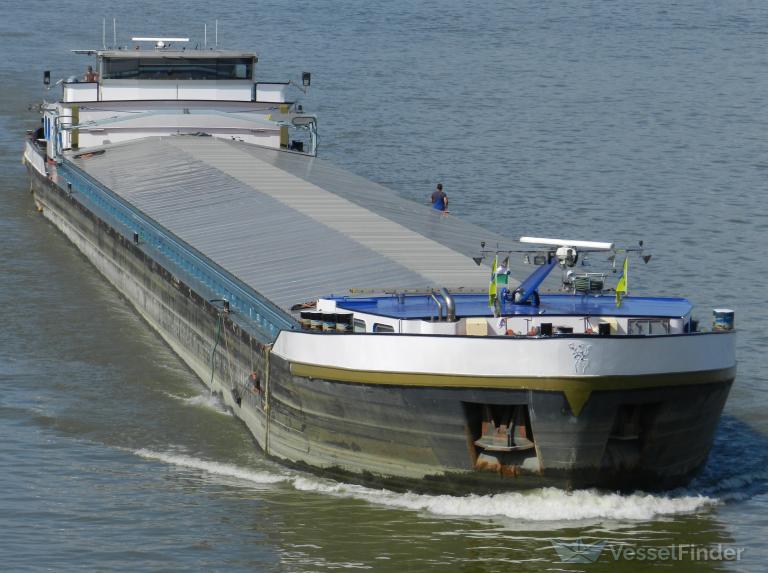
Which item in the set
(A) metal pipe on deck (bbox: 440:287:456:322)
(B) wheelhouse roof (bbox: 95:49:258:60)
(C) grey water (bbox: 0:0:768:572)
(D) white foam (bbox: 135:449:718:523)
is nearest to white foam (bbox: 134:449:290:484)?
(C) grey water (bbox: 0:0:768:572)

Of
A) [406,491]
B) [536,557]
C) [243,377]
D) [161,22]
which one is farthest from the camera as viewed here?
[161,22]

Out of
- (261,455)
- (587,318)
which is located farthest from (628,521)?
(261,455)

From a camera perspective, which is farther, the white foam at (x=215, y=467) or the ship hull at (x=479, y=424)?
the white foam at (x=215, y=467)

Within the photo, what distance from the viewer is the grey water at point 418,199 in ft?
62.8

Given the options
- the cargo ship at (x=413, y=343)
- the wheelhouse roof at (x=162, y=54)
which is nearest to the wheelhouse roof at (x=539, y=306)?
the cargo ship at (x=413, y=343)

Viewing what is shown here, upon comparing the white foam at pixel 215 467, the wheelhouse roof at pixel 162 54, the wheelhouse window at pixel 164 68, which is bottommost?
the white foam at pixel 215 467

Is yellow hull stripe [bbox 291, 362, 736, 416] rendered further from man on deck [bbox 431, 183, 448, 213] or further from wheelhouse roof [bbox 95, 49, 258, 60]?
wheelhouse roof [bbox 95, 49, 258, 60]

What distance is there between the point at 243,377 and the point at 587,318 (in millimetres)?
5921

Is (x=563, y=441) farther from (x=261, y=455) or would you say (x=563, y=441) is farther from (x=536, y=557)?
(x=261, y=455)

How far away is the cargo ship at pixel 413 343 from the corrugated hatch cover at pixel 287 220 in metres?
0.08

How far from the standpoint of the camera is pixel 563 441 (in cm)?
1870

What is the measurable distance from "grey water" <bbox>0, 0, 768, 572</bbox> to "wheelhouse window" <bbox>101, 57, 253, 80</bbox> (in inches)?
179

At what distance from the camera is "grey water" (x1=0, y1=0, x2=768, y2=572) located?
62.8 ft

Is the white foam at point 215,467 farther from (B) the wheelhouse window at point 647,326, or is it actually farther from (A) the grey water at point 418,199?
(B) the wheelhouse window at point 647,326
